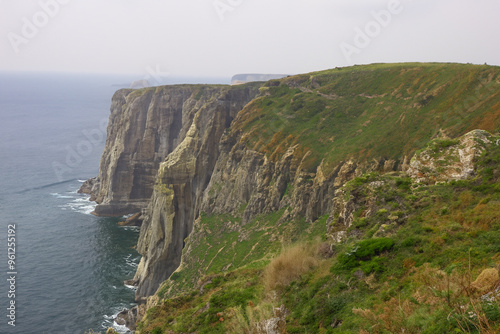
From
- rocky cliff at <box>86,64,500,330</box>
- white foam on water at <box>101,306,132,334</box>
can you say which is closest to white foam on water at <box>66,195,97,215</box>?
rocky cliff at <box>86,64,500,330</box>

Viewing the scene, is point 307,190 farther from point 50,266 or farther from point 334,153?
point 50,266

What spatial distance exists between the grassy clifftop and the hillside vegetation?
221mm

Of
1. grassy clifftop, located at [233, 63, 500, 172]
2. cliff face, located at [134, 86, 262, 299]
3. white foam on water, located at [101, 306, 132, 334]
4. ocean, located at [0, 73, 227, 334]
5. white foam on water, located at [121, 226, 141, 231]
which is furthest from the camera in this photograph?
white foam on water, located at [121, 226, 141, 231]

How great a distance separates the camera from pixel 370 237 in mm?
22875

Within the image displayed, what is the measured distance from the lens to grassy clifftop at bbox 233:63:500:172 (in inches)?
1703

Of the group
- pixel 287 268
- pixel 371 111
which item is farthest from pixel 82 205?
pixel 287 268

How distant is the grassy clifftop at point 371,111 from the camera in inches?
1703

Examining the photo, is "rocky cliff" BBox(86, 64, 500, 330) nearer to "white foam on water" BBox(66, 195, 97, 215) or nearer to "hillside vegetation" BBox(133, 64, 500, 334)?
"hillside vegetation" BBox(133, 64, 500, 334)

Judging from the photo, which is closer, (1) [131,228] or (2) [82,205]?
(1) [131,228]

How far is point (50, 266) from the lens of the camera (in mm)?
64812

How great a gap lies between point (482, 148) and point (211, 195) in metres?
42.8

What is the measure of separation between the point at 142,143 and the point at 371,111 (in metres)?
63.1

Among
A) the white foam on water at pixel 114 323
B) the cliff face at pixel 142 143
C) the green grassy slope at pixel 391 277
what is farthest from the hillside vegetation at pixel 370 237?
the cliff face at pixel 142 143

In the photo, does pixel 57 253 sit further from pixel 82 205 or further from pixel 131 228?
pixel 82 205
